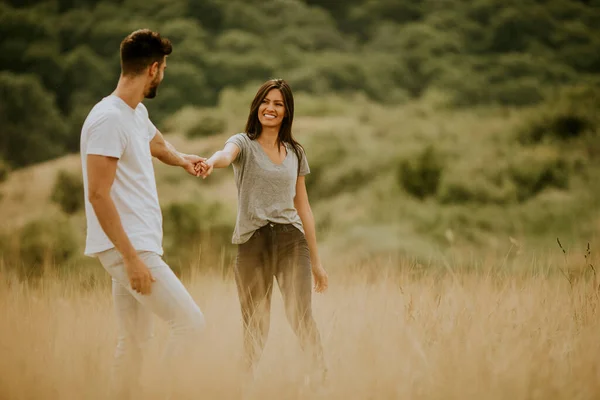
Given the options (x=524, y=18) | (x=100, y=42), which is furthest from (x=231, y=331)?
(x=524, y=18)

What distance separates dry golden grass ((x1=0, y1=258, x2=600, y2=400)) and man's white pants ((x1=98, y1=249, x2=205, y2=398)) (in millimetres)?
138

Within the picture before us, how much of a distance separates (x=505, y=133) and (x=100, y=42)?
63.9ft

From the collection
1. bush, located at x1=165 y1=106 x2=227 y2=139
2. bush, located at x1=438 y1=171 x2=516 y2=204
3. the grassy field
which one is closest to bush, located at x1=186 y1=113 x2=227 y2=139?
bush, located at x1=165 y1=106 x2=227 y2=139

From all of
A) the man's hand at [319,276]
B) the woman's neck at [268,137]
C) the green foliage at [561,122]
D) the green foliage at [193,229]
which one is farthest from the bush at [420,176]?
the woman's neck at [268,137]

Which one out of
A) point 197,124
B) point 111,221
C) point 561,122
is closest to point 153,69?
point 111,221

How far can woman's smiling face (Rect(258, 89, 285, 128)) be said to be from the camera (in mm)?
4004

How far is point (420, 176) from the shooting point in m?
17.6

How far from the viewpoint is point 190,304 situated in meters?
3.09

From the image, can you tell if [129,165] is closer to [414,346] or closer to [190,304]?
[190,304]

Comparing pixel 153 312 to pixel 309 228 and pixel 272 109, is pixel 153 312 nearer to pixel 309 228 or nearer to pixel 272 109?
pixel 309 228

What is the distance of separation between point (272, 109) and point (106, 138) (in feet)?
4.40

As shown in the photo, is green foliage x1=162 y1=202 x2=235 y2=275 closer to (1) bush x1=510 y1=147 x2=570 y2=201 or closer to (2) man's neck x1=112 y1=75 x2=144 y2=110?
(2) man's neck x1=112 y1=75 x2=144 y2=110

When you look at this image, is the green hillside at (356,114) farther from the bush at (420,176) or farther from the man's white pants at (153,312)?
the man's white pants at (153,312)

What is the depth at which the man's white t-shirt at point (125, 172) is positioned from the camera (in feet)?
9.62
